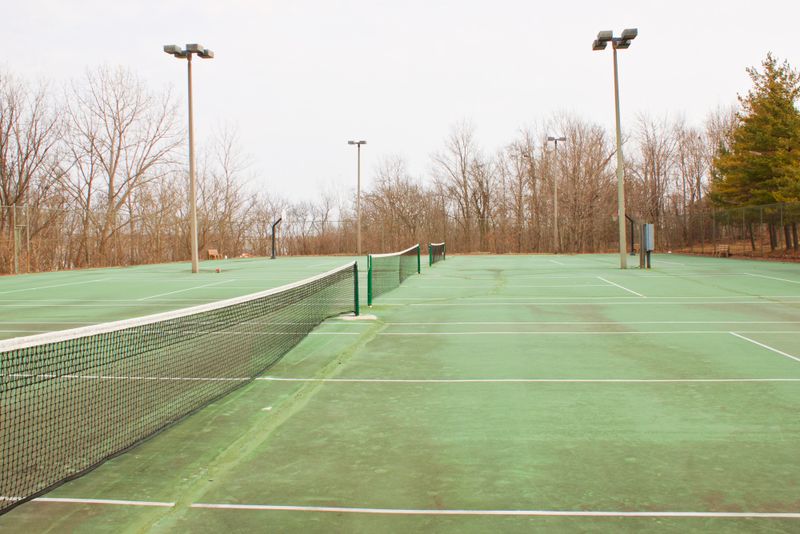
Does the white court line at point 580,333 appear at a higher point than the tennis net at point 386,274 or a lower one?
lower

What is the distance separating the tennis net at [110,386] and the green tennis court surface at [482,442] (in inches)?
8.9

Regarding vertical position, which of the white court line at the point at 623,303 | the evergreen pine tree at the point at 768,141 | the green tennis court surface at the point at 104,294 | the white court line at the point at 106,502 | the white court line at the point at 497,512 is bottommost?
the white court line at the point at 497,512

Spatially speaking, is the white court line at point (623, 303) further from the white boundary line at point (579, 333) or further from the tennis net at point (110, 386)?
the tennis net at point (110, 386)

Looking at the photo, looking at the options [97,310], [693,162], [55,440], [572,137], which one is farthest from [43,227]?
[693,162]

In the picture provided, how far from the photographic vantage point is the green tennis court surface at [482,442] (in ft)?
11.9

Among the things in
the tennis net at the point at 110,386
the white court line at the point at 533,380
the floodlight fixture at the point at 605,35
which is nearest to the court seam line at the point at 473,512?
the tennis net at the point at 110,386

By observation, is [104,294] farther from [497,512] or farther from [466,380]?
[497,512]

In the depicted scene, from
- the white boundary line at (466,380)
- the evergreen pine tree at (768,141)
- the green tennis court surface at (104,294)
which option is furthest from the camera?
the evergreen pine tree at (768,141)

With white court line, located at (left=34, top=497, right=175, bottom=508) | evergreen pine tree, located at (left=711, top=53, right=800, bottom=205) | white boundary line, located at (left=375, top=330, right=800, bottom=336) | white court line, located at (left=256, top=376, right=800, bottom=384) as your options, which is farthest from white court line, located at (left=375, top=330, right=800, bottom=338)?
evergreen pine tree, located at (left=711, top=53, right=800, bottom=205)

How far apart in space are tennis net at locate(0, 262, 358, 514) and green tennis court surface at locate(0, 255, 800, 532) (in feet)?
0.74

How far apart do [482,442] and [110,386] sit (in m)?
3.90

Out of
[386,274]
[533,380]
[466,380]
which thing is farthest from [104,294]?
[533,380]

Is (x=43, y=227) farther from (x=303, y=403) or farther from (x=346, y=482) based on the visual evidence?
(x=346, y=482)

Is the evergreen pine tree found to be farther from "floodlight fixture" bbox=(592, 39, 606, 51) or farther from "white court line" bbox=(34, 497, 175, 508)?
"white court line" bbox=(34, 497, 175, 508)
